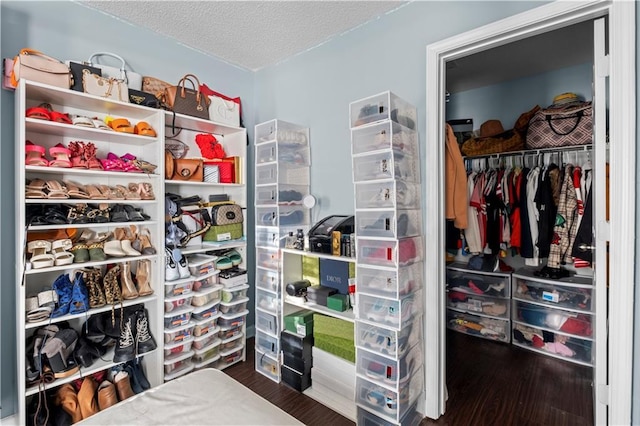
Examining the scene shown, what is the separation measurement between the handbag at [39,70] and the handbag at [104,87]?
9 cm

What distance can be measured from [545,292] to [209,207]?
3018mm

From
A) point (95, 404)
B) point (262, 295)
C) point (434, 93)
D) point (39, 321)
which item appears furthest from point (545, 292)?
point (39, 321)

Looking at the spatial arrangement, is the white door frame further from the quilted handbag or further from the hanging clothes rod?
the quilted handbag

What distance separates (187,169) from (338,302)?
1.50m

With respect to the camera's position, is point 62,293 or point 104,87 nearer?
point 62,293

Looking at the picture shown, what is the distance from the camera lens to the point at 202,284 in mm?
2416

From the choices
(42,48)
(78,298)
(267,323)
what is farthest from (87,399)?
(42,48)

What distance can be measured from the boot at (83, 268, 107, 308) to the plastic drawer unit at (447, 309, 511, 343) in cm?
307

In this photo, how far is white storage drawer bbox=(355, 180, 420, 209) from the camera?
1.70m

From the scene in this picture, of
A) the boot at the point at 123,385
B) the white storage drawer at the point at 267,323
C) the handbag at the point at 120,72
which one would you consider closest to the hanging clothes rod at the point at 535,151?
the white storage drawer at the point at 267,323

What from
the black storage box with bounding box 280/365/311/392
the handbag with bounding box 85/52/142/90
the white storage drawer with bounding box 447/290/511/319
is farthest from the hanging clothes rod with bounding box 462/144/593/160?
the handbag with bounding box 85/52/142/90

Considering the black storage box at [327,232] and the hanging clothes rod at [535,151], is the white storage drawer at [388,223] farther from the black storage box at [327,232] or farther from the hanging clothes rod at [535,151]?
the hanging clothes rod at [535,151]

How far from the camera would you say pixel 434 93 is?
1881 mm

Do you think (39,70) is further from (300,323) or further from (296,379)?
(296,379)
